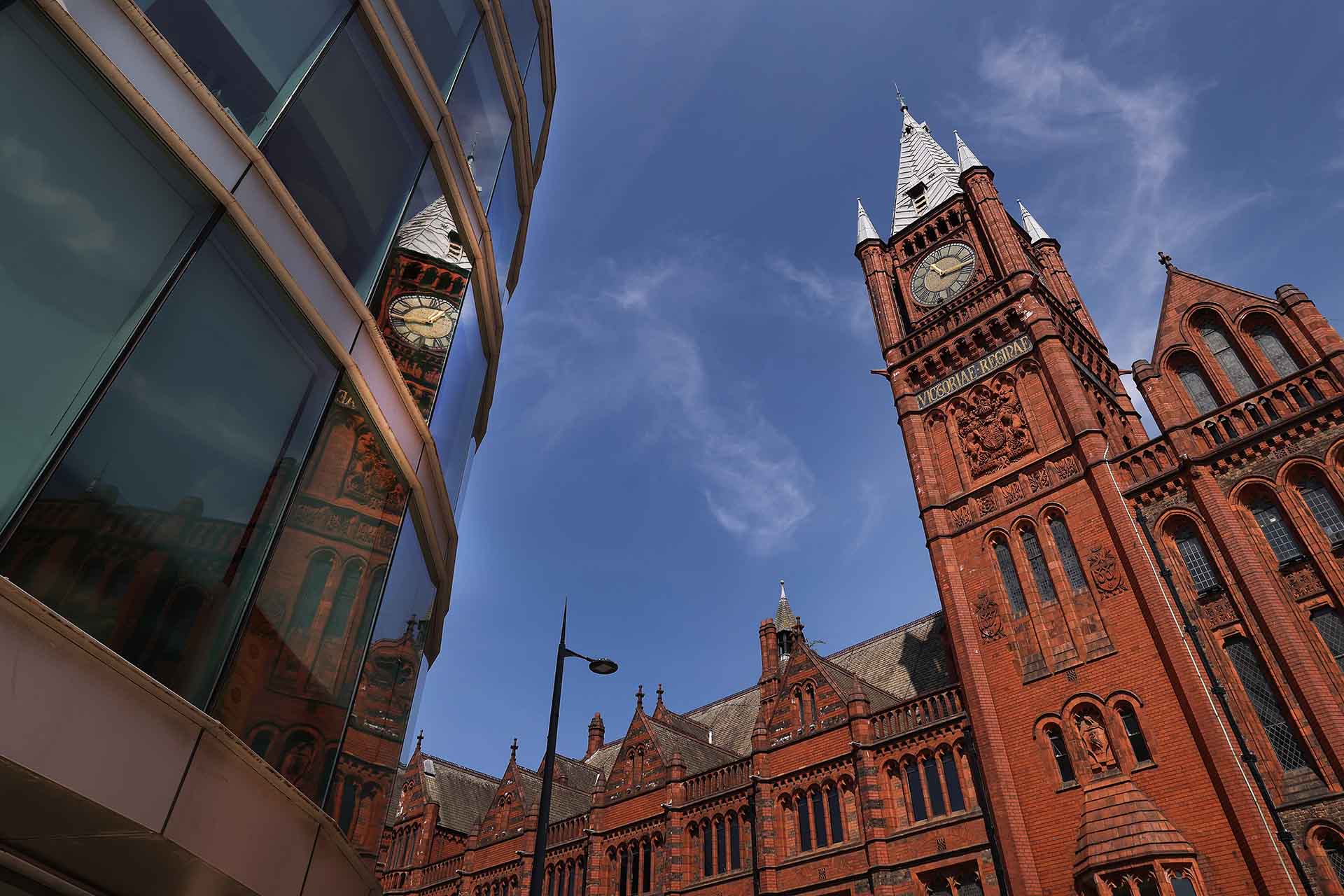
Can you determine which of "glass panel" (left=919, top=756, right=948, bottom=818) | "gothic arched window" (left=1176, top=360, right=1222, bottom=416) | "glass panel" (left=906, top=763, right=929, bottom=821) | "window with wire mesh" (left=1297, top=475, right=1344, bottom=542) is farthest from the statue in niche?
"gothic arched window" (left=1176, top=360, right=1222, bottom=416)

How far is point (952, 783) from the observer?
25.2 meters

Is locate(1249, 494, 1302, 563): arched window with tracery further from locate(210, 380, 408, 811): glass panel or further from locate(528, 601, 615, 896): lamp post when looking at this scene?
locate(210, 380, 408, 811): glass panel

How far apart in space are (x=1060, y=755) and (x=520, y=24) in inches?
883

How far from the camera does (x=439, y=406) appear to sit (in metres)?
11.8

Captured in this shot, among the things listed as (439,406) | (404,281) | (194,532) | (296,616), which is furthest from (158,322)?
(439,406)

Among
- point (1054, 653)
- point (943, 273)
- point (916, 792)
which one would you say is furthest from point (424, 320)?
point (943, 273)

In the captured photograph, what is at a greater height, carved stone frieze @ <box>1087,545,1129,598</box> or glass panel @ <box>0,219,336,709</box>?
carved stone frieze @ <box>1087,545,1129,598</box>

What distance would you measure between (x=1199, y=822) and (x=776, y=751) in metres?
14.2

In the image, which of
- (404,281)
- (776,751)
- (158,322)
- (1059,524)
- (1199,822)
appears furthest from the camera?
(776,751)

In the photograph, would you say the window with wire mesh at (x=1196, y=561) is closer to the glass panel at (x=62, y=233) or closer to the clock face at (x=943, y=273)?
the clock face at (x=943, y=273)

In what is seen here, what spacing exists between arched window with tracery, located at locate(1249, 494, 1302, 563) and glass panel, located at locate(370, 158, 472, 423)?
2099 centimetres

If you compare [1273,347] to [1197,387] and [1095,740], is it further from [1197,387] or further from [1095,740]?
[1095,740]

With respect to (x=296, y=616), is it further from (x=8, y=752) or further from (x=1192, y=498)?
(x=1192, y=498)

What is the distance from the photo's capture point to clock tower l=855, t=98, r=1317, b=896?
19609mm
